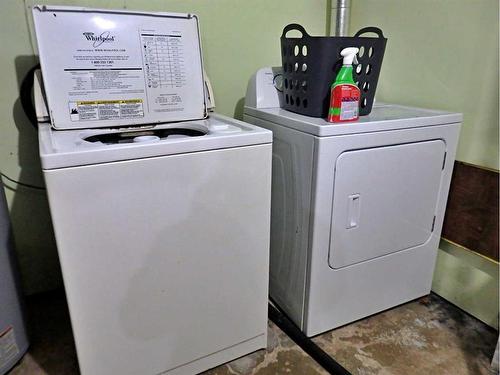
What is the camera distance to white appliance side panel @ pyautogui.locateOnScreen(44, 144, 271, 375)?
0.97m

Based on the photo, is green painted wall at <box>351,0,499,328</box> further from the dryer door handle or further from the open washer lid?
the open washer lid

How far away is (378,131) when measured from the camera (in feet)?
4.18

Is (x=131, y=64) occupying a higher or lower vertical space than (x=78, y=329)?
higher

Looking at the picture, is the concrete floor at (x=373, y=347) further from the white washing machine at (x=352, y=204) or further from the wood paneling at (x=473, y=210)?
the wood paneling at (x=473, y=210)

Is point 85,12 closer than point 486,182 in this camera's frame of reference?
Yes

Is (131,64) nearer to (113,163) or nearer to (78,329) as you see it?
(113,163)

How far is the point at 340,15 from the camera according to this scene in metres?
1.81

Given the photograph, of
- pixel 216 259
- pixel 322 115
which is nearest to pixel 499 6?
pixel 322 115

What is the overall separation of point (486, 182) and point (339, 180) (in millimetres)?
645

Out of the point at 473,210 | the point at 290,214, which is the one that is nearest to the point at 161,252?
the point at 290,214

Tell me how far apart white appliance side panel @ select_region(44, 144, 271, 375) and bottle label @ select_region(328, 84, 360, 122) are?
30 centimetres

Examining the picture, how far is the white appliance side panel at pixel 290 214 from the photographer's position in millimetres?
1305

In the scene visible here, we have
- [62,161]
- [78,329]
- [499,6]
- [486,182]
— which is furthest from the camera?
[486,182]

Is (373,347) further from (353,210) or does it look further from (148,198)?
(148,198)
